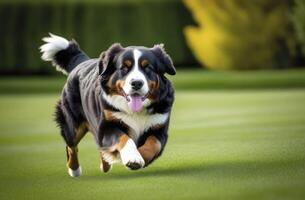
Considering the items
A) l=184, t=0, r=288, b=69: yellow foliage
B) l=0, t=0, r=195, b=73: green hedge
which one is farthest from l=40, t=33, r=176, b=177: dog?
l=0, t=0, r=195, b=73: green hedge

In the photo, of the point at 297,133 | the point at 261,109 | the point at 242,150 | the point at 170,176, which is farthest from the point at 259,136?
the point at 261,109

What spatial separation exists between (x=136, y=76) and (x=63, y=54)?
2070 mm

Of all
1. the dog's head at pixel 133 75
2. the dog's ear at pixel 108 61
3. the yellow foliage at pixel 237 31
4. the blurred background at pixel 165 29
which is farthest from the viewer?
the blurred background at pixel 165 29

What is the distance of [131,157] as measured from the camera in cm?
718

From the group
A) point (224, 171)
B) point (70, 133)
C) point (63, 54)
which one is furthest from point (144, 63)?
point (63, 54)

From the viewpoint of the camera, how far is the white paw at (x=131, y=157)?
715 centimetres

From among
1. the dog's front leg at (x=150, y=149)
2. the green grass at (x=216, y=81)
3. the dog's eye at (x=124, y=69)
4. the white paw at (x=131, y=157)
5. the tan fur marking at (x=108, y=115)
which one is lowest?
the green grass at (x=216, y=81)

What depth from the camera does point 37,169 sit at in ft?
29.0

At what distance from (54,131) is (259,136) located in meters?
3.71

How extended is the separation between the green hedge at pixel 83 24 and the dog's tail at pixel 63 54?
18038mm

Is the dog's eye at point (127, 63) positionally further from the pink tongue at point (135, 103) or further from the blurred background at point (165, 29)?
the blurred background at point (165, 29)

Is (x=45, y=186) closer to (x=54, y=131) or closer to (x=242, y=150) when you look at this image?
(x=242, y=150)

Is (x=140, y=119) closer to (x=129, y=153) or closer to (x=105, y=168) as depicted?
(x=129, y=153)

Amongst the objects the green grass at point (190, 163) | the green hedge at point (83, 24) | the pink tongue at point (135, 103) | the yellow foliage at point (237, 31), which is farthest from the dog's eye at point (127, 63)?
the green hedge at point (83, 24)
